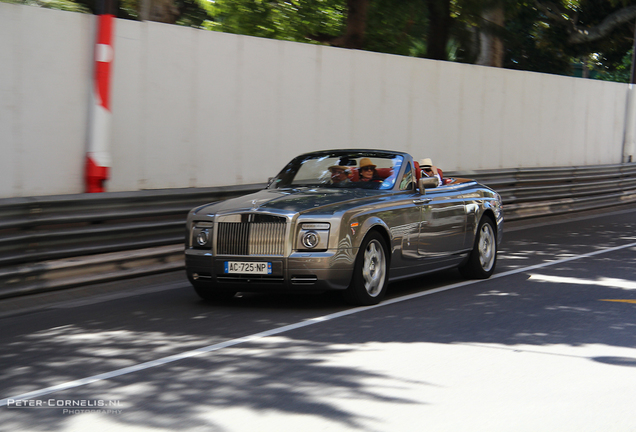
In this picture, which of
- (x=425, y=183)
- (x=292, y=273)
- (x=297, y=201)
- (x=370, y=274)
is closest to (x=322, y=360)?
(x=292, y=273)

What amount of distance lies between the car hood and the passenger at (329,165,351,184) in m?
0.30

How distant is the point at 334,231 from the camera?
7.74 m

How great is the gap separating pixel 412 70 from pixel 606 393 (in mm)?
11898

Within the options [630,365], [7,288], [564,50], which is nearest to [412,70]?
[7,288]

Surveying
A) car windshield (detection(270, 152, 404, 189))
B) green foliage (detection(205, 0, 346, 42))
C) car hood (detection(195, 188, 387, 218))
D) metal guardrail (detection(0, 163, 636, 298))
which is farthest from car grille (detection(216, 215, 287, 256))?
green foliage (detection(205, 0, 346, 42))

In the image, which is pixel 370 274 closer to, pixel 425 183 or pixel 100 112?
pixel 425 183

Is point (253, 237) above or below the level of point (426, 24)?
below

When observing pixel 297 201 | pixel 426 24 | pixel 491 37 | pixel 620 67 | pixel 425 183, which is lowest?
pixel 297 201

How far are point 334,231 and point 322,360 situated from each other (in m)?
2.00

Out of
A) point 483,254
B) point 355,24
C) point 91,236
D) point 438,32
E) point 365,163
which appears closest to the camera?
point 365,163

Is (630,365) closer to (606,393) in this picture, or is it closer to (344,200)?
(606,393)

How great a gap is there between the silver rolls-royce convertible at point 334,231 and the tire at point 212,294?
20 mm

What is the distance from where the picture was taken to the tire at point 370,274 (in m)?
7.99

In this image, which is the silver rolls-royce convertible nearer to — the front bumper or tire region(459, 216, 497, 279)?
the front bumper
